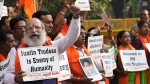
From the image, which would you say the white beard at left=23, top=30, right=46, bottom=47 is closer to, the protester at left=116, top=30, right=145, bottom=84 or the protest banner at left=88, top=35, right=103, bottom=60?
the protest banner at left=88, top=35, right=103, bottom=60

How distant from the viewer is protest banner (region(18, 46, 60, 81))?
6.31 m

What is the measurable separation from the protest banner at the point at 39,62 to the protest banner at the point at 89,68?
1545 mm

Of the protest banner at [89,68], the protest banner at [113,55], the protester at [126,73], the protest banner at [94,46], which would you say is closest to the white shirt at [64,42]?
the protest banner at [89,68]

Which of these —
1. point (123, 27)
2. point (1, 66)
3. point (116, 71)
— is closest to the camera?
point (1, 66)

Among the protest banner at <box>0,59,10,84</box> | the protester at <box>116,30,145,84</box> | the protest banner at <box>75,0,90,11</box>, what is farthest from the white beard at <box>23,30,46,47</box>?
the protester at <box>116,30,145,84</box>

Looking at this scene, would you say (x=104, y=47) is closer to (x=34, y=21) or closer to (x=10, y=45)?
(x=10, y=45)

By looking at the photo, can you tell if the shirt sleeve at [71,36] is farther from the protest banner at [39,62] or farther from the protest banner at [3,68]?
the protest banner at [3,68]

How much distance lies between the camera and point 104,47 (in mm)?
10297

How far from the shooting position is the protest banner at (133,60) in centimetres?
1066

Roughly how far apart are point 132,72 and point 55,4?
1640 centimetres

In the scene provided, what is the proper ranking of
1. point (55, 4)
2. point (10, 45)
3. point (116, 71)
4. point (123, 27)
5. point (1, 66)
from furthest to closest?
point (55, 4) → point (123, 27) → point (116, 71) → point (10, 45) → point (1, 66)

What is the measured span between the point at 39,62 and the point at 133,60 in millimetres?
4651

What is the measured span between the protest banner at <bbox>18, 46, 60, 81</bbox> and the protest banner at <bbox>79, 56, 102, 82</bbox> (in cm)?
154

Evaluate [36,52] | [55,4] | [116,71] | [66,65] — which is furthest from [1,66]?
[55,4]
